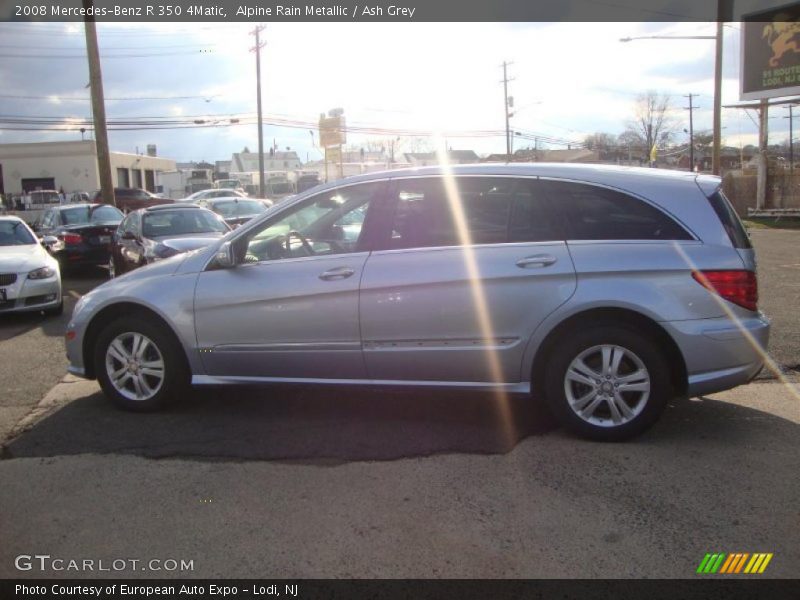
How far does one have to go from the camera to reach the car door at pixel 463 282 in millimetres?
4250

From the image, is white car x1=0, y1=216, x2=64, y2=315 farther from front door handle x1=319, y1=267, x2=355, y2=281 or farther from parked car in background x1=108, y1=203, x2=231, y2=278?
front door handle x1=319, y1=267, x2=355, y2=281

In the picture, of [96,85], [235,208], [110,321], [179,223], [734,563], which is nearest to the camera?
[734,563]

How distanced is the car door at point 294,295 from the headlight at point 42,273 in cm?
556

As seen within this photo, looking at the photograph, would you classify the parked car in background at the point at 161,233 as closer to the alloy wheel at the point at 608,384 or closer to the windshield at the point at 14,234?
the windshield at the point at 14,234

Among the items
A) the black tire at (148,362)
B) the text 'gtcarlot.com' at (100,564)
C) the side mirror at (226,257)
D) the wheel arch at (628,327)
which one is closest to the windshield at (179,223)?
the black tire at (148,362)

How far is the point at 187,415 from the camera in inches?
197

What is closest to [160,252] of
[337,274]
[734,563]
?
[337,274]

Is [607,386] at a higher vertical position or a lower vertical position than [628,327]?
lower

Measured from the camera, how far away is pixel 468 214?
4.46 metres

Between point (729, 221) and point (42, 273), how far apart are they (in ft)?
28.5

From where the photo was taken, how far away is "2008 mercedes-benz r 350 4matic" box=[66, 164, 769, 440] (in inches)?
163
